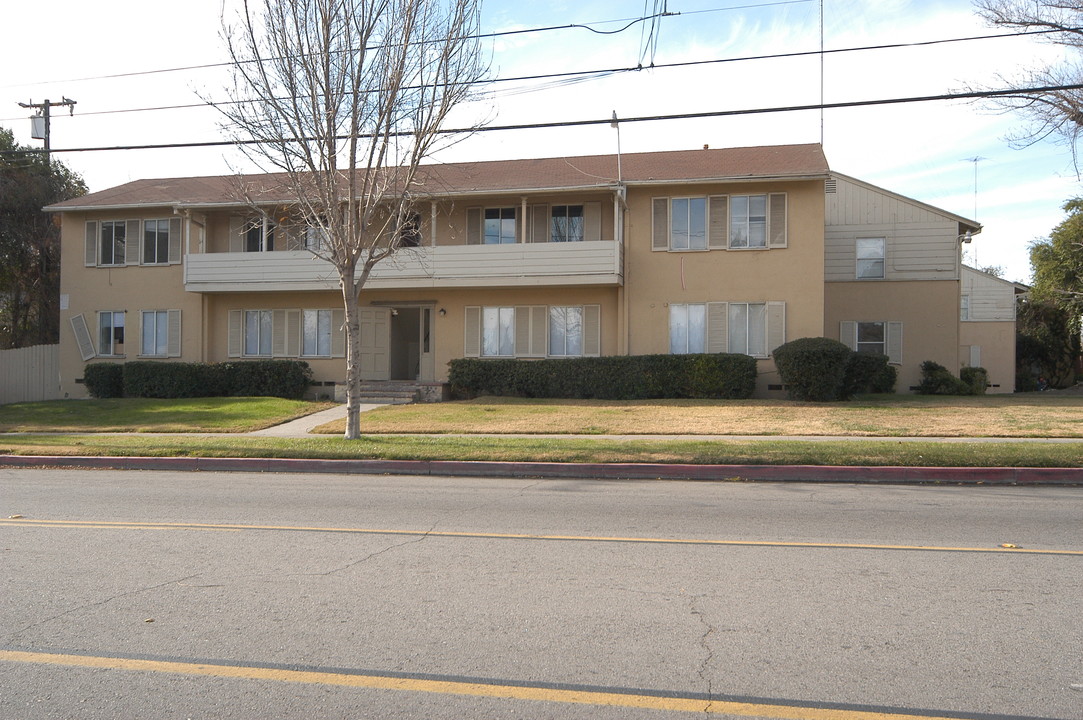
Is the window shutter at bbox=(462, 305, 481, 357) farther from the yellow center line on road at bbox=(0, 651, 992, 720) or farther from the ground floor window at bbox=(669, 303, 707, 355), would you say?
the yellow center line on road at bbox=(0, 651, 992, 720)

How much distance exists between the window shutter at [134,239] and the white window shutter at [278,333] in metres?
→ 4.98

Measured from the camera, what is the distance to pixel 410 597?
18.4 feet

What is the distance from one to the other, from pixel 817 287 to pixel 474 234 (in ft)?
33.3

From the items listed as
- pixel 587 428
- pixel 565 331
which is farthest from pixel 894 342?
pixel 587 428

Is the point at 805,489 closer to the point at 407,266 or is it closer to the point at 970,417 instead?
the point at 970,417

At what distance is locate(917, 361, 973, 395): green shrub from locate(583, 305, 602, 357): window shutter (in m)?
10.7

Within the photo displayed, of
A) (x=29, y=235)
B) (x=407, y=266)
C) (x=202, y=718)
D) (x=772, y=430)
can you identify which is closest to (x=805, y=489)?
(x=772, y=430)

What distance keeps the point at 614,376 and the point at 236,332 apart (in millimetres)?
12397

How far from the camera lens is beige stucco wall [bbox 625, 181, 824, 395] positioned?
22.7 metres

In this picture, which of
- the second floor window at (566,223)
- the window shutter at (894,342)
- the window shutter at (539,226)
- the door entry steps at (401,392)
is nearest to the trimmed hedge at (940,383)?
the window shutter at (894,342)

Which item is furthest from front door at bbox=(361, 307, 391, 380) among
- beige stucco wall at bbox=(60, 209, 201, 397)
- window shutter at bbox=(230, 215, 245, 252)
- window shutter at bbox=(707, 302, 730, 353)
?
window shutter at bbox=(707, 302, 730, 353)

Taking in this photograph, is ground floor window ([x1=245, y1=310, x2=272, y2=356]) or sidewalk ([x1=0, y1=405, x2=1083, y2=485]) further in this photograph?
ground floor window ([x1=245, y1=310, x2=272, y2=356])

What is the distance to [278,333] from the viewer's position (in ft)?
85.0

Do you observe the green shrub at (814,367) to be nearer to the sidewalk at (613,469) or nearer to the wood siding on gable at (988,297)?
the sidewalk at (613,469)
